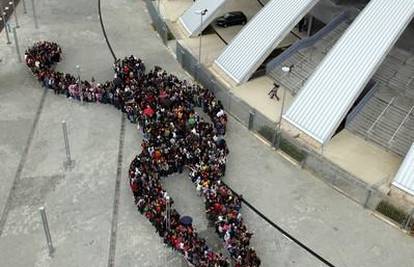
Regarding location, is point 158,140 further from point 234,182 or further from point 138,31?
point 138,31

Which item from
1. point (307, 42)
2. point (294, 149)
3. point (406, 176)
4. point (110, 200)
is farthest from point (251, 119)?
point (110, 200)

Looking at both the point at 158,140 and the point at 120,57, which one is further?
the point at 120,57

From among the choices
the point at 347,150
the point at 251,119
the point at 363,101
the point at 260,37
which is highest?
the point at 260,37

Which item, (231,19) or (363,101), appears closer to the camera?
(363,101)

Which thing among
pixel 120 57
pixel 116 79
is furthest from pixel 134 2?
pixel 116 79

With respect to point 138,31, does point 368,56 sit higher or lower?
higher

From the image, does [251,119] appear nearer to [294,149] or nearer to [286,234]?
[294,149]
